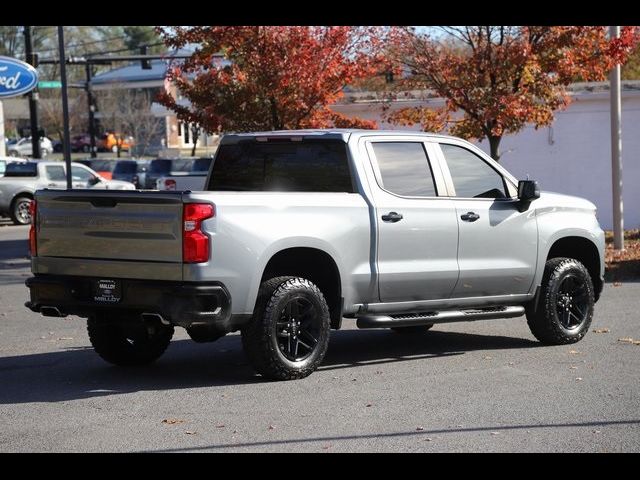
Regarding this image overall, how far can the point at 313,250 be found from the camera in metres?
9.44

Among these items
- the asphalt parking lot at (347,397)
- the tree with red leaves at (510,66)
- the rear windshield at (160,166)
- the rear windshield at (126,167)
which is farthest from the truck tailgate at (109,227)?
the rear windshield at (126,167)

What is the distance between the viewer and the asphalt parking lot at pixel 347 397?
7.15 meters

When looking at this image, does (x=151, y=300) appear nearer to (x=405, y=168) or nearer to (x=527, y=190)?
(x=405, y=168)

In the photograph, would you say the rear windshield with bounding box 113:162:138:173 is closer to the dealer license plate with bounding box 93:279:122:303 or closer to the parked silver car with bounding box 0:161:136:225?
the parked silver car with bounding box 0:161:136:225

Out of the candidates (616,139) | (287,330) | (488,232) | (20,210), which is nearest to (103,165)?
(20,210)

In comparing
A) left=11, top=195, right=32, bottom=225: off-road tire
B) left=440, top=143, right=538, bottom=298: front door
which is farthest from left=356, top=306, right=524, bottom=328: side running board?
left=11, top=195, right=32, bottom=225: off-road tire

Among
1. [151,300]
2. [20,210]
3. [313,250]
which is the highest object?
[313,250]

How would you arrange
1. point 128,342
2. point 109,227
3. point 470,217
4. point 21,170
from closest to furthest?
1. point 109,227
2. point 128,342
3. point 470,217
4. point 21,170

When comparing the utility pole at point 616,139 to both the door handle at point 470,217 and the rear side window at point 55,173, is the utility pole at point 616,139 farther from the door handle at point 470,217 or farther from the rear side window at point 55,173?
the rear side window at point 55,173

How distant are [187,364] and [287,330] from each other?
4.98 ft

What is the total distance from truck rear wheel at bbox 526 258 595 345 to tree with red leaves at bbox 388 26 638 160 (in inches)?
334

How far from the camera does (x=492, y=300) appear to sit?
1072 cm

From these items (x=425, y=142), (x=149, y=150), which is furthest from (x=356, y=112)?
(x=149, y=150)

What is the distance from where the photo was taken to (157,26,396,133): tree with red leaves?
2095 centimetres
